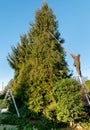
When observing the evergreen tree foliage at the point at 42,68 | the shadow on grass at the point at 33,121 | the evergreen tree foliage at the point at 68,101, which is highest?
the evergreen tree foliage at the point at 42,68

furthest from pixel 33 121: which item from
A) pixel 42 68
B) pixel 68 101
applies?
pixel 42 68

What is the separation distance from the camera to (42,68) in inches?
639

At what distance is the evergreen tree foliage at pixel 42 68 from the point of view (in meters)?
16.0

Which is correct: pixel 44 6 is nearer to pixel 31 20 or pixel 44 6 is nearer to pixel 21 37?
pixel 31 20

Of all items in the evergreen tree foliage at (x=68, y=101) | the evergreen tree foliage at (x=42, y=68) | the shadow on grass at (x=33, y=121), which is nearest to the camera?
the shadow on grass at (x=33, y=121)

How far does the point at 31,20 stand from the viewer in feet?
59.7

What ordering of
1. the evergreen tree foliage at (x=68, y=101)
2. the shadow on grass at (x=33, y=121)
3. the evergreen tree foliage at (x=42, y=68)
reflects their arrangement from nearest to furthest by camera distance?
the shadow on grass at (x=33, y=121), the evergreen tree foliage at (x=68, y=101), the evergreen tree foliage at (x=42, y=68)

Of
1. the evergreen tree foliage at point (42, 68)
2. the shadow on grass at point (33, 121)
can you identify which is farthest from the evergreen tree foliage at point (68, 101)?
the evergreen tree foliage at point (42, 68)

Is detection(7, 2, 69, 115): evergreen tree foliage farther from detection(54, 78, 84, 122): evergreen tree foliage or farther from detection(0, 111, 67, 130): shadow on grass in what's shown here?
detection(54, 78, 84, 122): evergreen tree foliage

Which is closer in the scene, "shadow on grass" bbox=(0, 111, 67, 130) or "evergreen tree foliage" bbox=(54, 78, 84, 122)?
"shadow on grass" bbox=(0, 111, 67, 130)

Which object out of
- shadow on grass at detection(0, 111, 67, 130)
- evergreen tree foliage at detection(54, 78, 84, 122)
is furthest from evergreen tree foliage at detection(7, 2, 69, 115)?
evergreen tree foliage at detection(54, 78, 84, 122)

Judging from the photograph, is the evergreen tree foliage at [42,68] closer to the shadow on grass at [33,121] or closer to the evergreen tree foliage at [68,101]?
the shadow on grass at [33,121]

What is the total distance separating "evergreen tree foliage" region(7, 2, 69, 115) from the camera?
16.0m

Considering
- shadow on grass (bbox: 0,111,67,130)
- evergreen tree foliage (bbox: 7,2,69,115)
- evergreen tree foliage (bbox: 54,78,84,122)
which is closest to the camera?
shadow on grass (bbox: 0,111,67,130)
